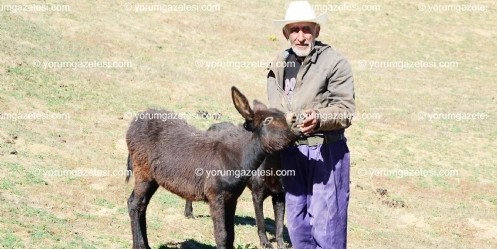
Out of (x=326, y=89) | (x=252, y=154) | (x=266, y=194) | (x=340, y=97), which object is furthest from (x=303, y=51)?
(x=266, y=194)

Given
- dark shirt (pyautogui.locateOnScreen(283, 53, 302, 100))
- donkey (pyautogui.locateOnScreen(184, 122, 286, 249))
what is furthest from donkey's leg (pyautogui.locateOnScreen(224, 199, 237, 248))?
donkey (pyautogui.locateOnScreen(184, 122, 286, 249))

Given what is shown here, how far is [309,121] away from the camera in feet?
18.7

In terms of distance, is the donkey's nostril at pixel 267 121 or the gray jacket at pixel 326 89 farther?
the donkey's nostril at pixel 267 121

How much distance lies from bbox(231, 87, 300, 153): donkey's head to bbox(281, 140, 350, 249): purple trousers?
154mm

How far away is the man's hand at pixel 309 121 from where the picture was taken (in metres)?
5.67

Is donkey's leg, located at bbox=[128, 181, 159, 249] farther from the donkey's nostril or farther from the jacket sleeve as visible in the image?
the jacket sleeve

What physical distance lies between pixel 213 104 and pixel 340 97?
15.3 meters

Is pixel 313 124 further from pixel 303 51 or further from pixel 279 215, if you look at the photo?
pixel 279 215

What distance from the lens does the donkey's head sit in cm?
641

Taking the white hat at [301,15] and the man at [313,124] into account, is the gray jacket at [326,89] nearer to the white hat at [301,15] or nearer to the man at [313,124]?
the man at [313,124]

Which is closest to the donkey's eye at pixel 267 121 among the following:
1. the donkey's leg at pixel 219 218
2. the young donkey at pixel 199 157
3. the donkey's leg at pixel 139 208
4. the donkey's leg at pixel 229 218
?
the young donkey at pixel 199 157

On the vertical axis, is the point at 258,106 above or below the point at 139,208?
above

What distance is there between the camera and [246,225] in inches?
473

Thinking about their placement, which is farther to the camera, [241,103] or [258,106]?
[258,106]
